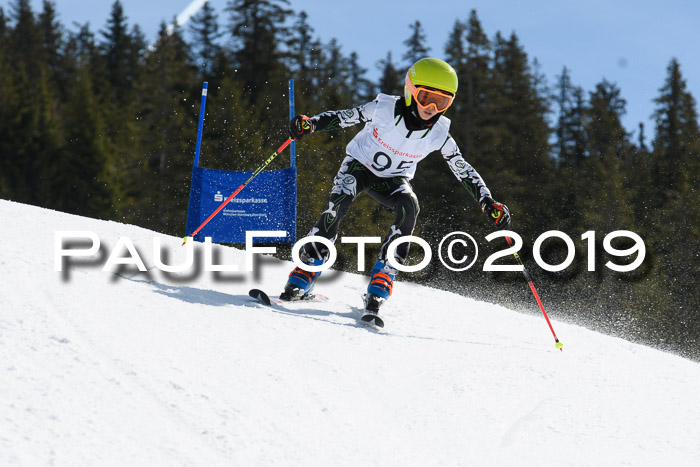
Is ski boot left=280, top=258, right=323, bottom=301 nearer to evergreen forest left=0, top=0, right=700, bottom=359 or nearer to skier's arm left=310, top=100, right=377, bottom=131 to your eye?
skier's arm left=310, top=100, right=377, bottom=131

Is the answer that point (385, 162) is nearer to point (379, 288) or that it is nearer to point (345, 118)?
point (345, 118)

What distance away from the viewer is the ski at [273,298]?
4508mm

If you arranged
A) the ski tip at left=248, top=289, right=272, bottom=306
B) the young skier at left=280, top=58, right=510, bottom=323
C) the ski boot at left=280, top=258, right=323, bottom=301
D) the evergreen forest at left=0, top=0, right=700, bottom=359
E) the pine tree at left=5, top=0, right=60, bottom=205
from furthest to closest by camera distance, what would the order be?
the pine tree at left=5, top=0, right=60, bottom=205, the evergreen forest at left=0, top=0, right=700, bottom=359, the ski boot at left=280, top=258, right=323, bottom=301, the young skier at left=280, top=58, right=510, bottom=323, the ski tip at left=248, top=289, right=272, bottom=306

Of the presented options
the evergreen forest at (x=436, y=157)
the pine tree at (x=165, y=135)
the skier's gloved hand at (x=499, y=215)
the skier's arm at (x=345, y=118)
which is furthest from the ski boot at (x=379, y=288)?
the pine tree at (x=165, y=135)

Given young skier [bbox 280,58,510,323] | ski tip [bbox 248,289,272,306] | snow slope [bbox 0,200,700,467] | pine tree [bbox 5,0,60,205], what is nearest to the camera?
snow slope [bbox 0,200,700,467]

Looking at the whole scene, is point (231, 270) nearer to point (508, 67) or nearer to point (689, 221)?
point (689, 221)

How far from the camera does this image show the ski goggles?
4551mm

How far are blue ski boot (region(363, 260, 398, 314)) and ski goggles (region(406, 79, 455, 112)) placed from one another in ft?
3.85

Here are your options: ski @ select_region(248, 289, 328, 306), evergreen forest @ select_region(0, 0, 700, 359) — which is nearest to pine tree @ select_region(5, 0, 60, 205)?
evergreen forest @ select_region(0, 0, 700, 359)

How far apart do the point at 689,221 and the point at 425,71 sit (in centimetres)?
3171

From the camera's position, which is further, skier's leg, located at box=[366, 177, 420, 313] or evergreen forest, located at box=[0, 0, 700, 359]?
evergreen forest, located at box=[0, 0, 700, 359]

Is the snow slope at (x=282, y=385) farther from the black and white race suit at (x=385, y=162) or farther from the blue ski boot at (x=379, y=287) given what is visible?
the black and white race suit at (x=385, y=162)

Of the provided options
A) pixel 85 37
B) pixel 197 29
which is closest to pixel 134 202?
pixel 197 29

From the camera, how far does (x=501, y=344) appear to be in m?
4.52
